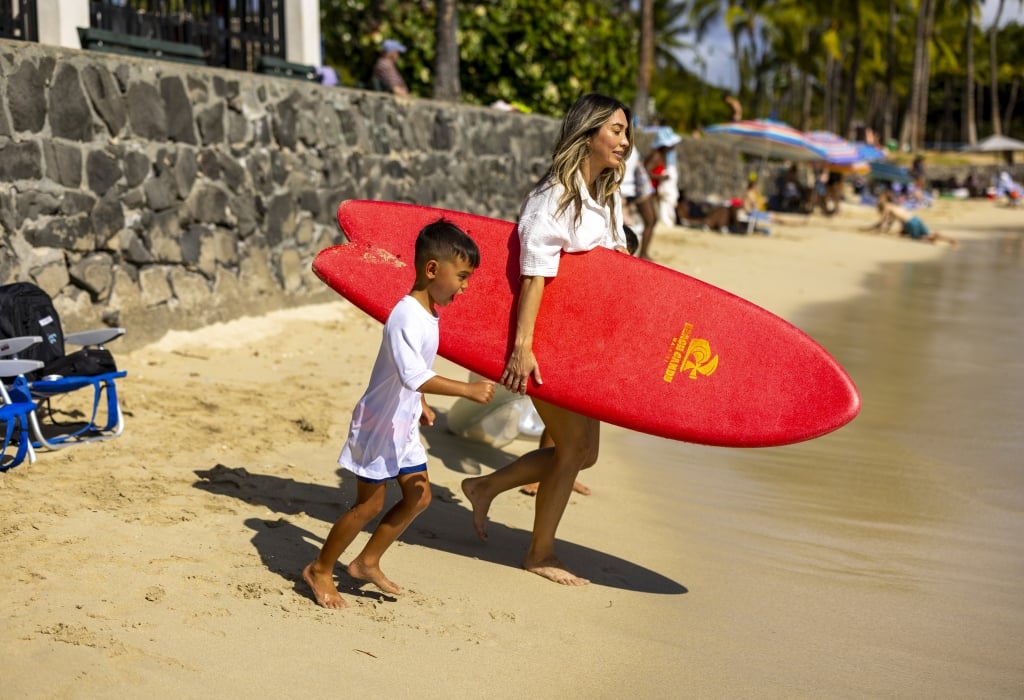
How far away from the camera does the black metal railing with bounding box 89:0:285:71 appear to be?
734cm

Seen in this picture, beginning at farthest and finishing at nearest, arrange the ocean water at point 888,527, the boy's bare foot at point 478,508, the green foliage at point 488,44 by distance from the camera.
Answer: the green foliage at point 488,44 < the boy's bare foot at point 478,508 < the ocean water at point 888,527

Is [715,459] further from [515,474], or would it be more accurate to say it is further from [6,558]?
[6,558]

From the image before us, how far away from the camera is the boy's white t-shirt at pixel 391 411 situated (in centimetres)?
304

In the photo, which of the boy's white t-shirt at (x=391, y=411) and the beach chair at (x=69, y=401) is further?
the beach chair at (x=69, y=401)

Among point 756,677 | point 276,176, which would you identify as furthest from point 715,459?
point 276,176

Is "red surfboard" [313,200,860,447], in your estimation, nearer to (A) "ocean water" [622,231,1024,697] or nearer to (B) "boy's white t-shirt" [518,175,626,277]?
(B) "boy's white t-shirt" [518,175,626,277]

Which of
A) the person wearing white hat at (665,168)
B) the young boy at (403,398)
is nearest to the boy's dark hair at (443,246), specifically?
the young boy at (403,398)

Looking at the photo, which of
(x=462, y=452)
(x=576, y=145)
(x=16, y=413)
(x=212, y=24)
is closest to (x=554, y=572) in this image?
(x=576, y=145)

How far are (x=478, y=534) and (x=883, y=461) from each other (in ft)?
8.32

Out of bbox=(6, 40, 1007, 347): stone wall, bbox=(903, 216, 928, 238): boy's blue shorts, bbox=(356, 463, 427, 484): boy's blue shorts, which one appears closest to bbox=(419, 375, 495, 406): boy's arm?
bbox=(356, 463, 427, 484): boy's blue shorts

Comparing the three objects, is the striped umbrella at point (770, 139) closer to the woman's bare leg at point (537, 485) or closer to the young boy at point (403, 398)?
the woman's bare leg at point (537, 485)

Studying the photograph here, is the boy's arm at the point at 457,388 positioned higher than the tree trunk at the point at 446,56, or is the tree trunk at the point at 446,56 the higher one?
the tree trunk at the point at 446,56

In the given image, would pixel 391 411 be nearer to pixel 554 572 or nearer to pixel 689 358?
pixel 554 572

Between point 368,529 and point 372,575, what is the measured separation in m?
0.67
